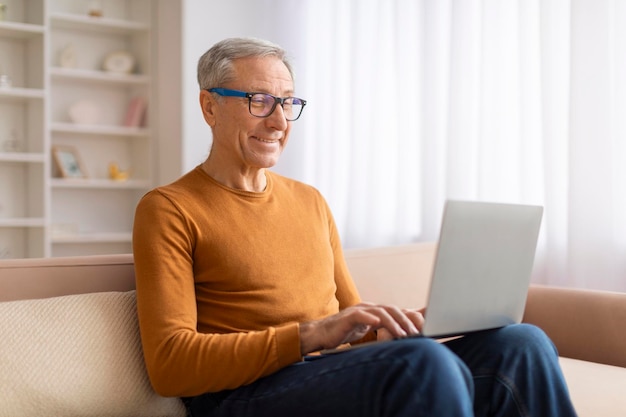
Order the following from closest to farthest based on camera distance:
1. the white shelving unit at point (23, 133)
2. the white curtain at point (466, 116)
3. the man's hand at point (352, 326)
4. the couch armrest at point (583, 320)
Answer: the man's hand at point (352, 326) → the couch armrest at point (583, 320) → the white curtain at point (466, 116) → the white shelving unit at point (23, 133)

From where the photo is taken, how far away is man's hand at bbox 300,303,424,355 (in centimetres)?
142

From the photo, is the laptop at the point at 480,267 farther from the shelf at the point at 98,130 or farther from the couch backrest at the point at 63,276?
the shelf at the point at 98,130

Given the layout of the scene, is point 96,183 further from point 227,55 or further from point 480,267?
point 480,267

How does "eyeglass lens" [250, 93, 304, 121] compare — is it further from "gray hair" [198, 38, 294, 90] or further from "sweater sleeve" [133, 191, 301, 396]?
"sweater sleeve" [133, 191, 301, 396]

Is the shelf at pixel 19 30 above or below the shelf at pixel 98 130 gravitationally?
above

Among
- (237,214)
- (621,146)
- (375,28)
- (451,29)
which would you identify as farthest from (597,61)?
(237,214)

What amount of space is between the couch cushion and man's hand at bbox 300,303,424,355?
430mm

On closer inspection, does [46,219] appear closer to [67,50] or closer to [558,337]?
[67,50]

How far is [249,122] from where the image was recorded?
6.05 feet

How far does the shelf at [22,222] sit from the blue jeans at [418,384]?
3.13 m

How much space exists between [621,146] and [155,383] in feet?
6.75

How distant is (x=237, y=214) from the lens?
178cm

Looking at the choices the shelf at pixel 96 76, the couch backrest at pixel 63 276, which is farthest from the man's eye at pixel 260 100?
the shelf at pixel 96 76

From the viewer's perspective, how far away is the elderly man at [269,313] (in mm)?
1363
